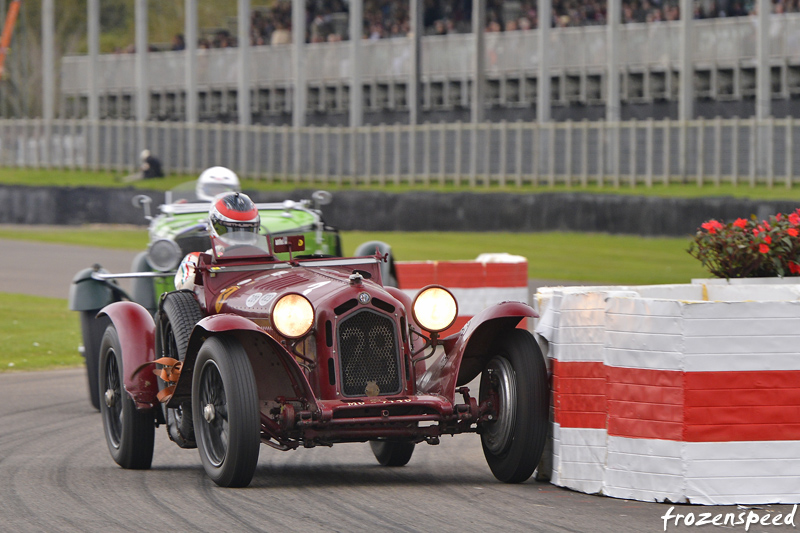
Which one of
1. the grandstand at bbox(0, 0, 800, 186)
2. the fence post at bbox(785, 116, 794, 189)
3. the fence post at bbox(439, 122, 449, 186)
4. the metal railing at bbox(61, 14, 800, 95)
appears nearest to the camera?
the fence post at bbox(785, 116, 794, 189)

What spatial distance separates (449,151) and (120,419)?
2958 centimetres

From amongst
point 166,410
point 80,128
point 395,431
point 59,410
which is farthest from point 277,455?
point 80,128

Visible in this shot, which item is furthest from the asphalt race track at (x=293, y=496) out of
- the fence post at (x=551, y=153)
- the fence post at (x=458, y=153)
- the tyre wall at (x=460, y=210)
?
the fence post at (x=458, y=153)

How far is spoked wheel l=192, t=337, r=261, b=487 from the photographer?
23.0 feet

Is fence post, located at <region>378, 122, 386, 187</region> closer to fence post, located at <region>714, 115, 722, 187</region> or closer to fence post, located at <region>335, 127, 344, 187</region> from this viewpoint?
fence post, located at <region>335, 127, 344, 187</region>

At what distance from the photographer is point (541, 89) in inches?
1437

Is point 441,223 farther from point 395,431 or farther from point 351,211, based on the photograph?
point 395,431

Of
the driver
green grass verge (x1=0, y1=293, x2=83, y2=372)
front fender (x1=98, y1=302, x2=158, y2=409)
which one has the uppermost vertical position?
the driver

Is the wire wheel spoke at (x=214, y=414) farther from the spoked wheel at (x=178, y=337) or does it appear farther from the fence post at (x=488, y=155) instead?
the fence post at (x=488, y=155)

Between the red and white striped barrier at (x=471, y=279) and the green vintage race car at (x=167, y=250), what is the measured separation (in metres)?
2.49

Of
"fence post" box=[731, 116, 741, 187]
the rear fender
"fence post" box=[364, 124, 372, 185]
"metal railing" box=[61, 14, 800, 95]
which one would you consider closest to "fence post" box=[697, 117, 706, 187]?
"fence post" box=[731, 116, 741, 187]

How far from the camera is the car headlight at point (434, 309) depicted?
7723mm

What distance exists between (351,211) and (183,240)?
20.8 meters

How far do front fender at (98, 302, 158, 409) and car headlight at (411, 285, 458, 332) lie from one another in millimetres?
Answer: 1696
